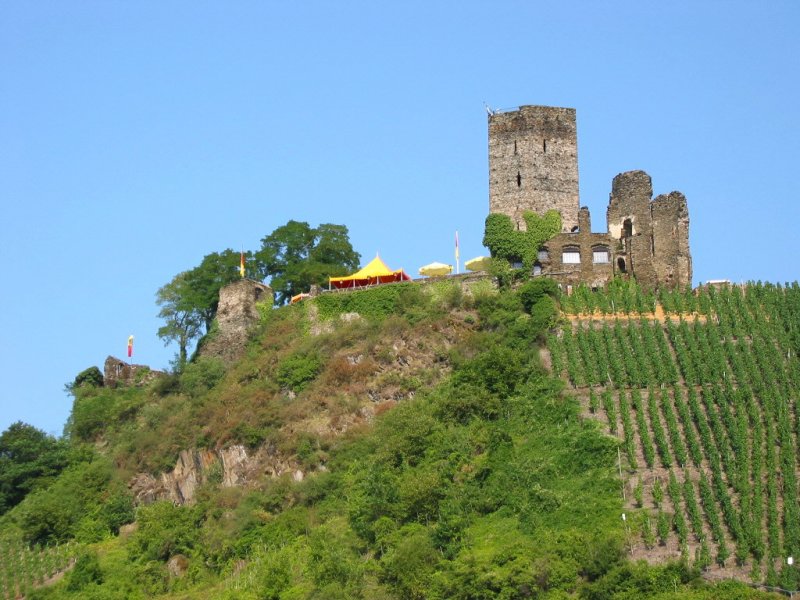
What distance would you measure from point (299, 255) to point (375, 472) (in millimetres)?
17752

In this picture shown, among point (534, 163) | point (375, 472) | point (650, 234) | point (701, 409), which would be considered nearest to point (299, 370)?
point (375, 472)

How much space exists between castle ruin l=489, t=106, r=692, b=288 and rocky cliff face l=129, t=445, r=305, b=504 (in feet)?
38.4

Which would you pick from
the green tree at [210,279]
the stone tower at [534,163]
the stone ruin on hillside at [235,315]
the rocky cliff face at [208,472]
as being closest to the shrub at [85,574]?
the rocky cliff face at [208,472]

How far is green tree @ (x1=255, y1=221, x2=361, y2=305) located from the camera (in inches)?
2552

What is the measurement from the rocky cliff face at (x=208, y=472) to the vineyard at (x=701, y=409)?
9.72 m

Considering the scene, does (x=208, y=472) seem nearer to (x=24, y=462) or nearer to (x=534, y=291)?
(x=24, y=462)

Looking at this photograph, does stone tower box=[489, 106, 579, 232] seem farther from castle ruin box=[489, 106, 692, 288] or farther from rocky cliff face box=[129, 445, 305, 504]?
rocky cliff face box=[129, 445, 305, 504]

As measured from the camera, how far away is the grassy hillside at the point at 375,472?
44812 mm

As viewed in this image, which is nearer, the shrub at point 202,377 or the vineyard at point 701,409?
the vineyard at point 701,409

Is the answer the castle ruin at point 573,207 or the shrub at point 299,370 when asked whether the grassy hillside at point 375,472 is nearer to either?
the shrub at point 299,370

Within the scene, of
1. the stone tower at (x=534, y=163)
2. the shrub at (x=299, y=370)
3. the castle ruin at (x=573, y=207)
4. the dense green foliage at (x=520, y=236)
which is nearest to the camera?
the shrub at (x=299, y=370)

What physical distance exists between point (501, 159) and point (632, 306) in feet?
26.3

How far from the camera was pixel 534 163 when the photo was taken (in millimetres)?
60594

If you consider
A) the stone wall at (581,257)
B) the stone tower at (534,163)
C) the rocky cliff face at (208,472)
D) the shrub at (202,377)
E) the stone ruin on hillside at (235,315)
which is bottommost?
the rocky cliff face at (208,472)
